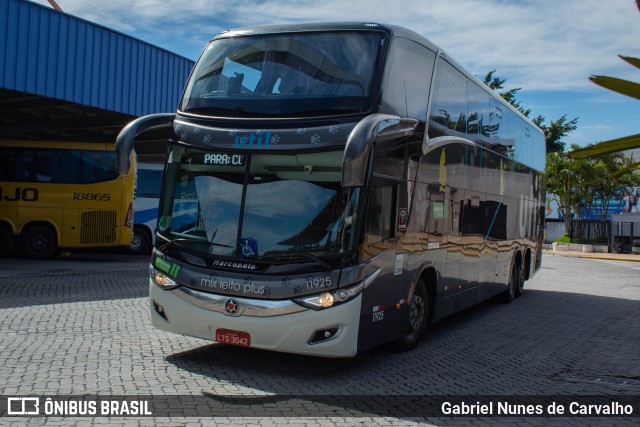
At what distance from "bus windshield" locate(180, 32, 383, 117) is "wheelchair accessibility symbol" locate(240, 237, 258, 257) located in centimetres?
135

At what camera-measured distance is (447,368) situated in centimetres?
Answer: 773

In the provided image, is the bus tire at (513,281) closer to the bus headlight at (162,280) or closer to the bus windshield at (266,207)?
the bus windshield at (266,207)

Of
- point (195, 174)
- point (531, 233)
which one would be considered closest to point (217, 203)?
point (195, 174)

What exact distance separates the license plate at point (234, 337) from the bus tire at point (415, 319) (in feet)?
7.23

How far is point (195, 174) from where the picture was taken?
23.9ft

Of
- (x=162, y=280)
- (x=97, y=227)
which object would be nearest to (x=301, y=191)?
(x=162, y=280)

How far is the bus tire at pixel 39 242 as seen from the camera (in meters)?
20.2

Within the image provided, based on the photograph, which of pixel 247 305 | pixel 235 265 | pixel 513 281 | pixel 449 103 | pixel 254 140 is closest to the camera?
Result: pixel 247 305

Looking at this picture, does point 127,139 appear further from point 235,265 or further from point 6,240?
point 6,240

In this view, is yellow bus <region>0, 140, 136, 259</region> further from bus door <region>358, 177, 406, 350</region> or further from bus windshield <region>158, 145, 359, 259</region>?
bus door <region>358, 177, 406, 350</region>

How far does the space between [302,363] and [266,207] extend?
193 cm

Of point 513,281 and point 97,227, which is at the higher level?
point 97,227

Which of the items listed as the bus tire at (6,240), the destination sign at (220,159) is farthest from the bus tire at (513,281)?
the bus tire at (6,240)

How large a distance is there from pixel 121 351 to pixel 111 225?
13.3 meters
